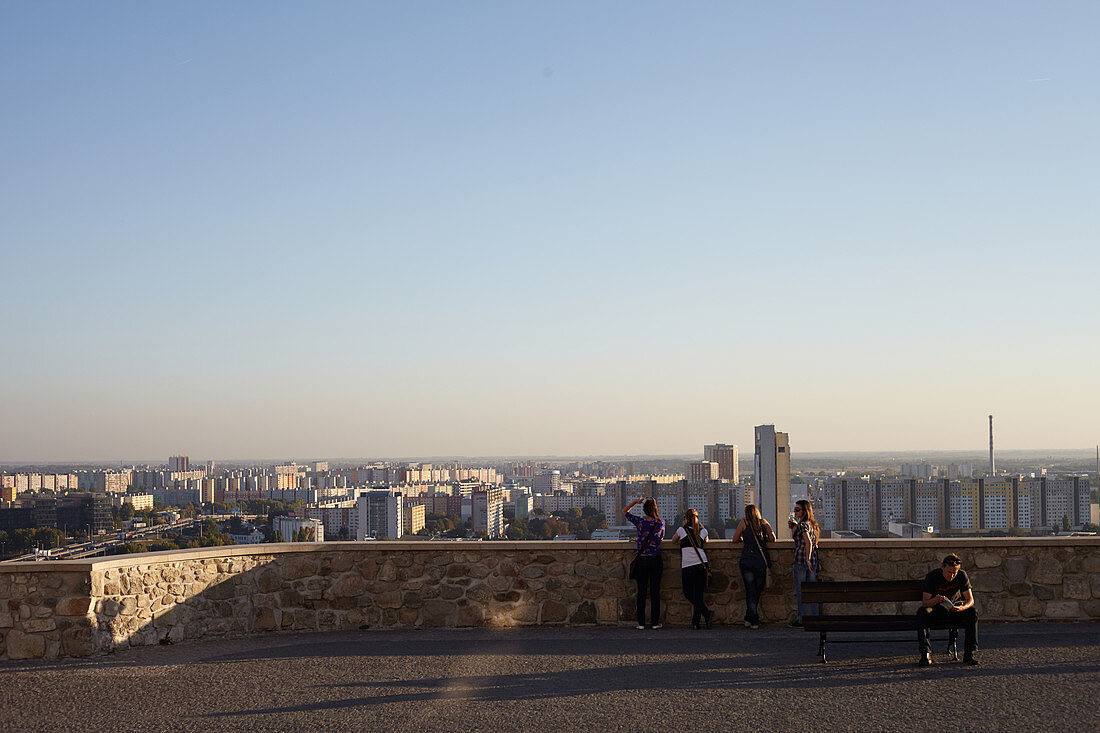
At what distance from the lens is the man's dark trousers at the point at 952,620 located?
8.09 m

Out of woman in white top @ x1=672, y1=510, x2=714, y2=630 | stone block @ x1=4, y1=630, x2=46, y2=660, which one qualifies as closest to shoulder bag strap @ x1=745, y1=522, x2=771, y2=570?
woman in white top @ x1=672, y1=510, x2=714, y2=630

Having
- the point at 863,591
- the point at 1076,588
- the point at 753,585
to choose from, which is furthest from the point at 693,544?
the point at 1076,588

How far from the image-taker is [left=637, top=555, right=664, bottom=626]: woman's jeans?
10.3 metres

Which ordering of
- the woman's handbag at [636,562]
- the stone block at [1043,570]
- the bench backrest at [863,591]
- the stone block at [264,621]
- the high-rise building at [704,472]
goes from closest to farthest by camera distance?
the bench backrest at [863,591] < the stone block at [264,621] < the woman's handbag at [636,562] < the stone block at [1043,570] < the high-rise building at [704,472]

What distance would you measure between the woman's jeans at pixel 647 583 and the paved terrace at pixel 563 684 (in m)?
0.44

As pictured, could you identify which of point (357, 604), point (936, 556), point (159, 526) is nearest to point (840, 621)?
point (936, 556)

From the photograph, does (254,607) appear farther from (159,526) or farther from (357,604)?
(159,526)

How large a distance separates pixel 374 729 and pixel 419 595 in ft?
13.4

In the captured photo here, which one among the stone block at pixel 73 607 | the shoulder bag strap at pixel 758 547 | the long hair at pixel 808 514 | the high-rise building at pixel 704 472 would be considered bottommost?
the high-rise building at pixel 704 472

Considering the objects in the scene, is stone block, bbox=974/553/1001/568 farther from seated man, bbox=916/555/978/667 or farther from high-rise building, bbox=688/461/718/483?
high-rise building, bbox=688/461/718/483

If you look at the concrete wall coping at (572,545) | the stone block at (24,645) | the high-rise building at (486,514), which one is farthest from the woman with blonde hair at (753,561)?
the high-rise building at (486,514)

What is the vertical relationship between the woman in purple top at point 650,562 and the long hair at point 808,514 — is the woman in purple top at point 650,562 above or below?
below

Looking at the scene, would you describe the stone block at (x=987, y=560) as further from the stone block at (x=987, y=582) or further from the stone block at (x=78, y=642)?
the stone block at (x=78, y=642)

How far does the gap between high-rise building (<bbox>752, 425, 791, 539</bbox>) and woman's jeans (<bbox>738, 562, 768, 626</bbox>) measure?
98.8 inches
